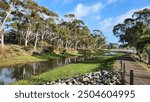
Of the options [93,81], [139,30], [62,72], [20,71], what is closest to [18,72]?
[20,71]

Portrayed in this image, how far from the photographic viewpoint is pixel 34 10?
65938 millimetres

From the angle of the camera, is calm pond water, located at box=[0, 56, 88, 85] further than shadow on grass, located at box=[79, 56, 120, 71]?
No

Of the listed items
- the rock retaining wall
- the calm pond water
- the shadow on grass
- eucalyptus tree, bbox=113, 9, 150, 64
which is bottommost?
the calm pond water

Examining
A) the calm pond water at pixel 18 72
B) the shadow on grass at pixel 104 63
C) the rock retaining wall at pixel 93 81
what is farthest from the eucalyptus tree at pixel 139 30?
the rock retaining wall at pixel 93 81

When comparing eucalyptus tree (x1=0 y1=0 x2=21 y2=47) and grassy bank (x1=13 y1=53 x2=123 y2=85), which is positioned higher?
eucalyptus tree (x1=0 y1=0 x2=21 y2=47)

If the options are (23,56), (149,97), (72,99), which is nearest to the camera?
(72,99)

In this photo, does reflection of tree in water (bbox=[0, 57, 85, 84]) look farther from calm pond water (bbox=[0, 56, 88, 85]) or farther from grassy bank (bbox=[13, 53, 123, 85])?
grassy bank (bbox=[13, 53, 123, 85])

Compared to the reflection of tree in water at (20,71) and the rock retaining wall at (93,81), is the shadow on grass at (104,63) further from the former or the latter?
the rock retaining wall at (93,81)

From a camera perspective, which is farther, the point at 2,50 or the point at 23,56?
the point at 23,56

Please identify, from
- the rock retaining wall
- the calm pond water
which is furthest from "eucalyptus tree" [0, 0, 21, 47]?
the rock retaining wall

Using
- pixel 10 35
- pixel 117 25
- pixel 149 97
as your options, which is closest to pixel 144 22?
pixel 117 25

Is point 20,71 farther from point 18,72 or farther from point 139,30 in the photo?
point 139,30

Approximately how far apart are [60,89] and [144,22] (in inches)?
1812

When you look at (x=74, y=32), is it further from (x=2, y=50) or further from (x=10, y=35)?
(x=2, y=50)
